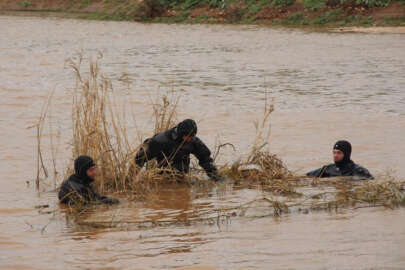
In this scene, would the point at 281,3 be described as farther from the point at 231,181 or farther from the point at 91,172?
the point at 91,172

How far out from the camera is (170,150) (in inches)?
367

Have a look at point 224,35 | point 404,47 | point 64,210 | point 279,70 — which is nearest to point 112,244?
point 64,210

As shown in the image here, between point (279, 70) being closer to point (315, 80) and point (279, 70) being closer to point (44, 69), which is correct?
point (315, 80)

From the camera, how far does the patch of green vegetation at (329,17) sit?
33.7 meters

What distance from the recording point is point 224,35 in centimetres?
3275

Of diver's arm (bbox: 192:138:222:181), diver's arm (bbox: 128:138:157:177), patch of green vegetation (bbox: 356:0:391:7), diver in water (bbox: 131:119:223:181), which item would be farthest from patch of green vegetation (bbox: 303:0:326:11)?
diver's arm (bbox: 128:138:157:177)

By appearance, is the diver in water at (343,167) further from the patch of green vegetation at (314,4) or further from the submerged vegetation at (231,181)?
the patch of green vegetation at (314,4)

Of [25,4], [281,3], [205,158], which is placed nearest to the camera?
[205,158]

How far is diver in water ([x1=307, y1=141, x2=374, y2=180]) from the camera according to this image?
9648 millimetres

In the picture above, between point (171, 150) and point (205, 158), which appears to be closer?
point (171, 150)

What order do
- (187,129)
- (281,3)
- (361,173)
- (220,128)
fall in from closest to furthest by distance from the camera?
(187,129)
(361,173)
(220,128)
(281,3)

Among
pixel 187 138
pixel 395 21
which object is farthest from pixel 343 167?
pixel 395 21

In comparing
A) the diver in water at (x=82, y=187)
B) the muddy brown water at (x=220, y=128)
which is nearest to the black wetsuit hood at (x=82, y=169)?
the diver in water at (x=82, y=187)

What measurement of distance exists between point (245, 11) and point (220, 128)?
23.2m
